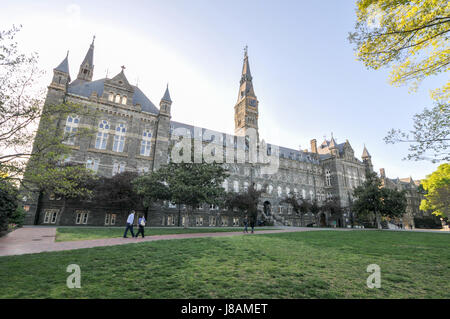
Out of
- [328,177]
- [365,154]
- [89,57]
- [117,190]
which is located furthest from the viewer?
[365,154]

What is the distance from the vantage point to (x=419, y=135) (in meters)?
9.35

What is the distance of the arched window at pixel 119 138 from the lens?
3002cm

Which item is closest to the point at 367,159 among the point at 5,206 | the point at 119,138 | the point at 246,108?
the point at 246,108

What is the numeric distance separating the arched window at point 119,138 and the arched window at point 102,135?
124 centimetres

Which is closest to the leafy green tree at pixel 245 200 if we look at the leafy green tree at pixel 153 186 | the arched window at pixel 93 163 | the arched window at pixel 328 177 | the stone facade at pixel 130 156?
the stone facade at pixel 130 156

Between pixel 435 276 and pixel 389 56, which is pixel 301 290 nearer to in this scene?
pixel 435 276

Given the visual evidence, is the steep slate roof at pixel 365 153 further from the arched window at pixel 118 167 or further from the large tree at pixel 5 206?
the large tree at pixel 5 206

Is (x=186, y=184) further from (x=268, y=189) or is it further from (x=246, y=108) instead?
(x=246, y=108)

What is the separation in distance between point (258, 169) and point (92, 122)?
3004 centimetres

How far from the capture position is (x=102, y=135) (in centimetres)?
2948

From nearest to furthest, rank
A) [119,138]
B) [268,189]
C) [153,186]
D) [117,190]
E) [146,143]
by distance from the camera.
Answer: [153,186]
[117,190]
[119,138]
[146,143]
[268,189]

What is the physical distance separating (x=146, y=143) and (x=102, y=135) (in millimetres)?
5806

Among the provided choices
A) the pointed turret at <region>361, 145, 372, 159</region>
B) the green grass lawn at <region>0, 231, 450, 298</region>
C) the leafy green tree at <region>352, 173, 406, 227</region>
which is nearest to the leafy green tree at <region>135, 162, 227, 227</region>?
the green grass lawn at <region>0, 231, 450, 298</region>

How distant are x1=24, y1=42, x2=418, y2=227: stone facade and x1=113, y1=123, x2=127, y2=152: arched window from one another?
13 centimetres
